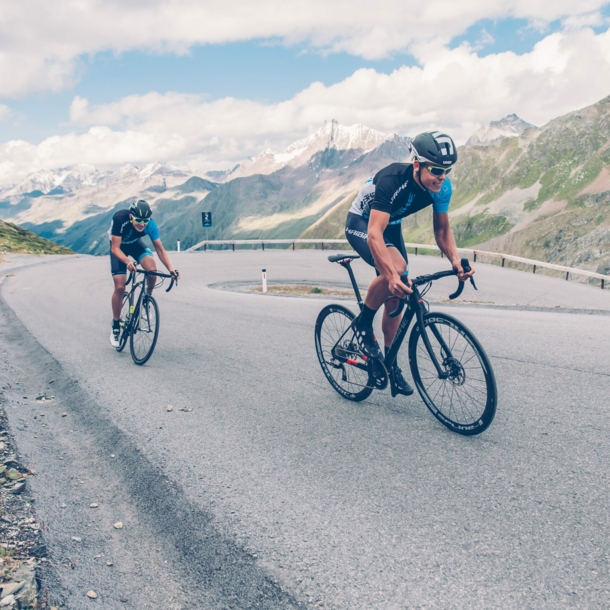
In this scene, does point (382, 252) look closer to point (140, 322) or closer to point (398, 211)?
point (398, 211)

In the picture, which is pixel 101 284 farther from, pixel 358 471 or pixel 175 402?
pixel 358 471

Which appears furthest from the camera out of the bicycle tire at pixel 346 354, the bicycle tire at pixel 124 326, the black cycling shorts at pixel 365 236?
the bicycle tire at pixel 124 326

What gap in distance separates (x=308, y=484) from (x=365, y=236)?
2673mm

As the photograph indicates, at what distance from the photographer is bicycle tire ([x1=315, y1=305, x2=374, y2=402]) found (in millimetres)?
5241

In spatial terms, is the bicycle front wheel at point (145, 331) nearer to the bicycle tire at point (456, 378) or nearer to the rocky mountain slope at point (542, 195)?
the bicycle tire at point (456, 378)

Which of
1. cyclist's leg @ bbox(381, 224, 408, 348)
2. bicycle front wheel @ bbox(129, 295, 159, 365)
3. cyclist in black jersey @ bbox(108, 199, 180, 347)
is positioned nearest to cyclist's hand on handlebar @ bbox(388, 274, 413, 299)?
cyclist's leg @ bbox(381, 224, 408, 348)

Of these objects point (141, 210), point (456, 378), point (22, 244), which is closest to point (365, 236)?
point (456, 378)

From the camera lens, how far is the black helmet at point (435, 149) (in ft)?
13.8

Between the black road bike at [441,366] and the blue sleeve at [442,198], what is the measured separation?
687 mm

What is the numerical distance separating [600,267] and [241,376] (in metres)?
70.1

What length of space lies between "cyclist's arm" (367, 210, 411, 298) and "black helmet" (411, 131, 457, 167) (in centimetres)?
56

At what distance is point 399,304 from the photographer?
4.88 m

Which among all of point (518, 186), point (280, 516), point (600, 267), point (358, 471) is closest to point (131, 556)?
point (280, 516)

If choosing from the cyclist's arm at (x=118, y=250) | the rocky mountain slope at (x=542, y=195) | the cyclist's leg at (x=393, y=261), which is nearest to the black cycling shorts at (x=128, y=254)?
the cyclist's arm at (x=118, y=250)
